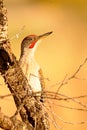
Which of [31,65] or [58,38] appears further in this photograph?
[58,38]

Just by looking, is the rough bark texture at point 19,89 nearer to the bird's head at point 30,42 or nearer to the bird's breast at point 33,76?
the bird's breast at point 33,76

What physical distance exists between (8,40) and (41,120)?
0.96m

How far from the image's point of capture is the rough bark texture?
8438 millimetres

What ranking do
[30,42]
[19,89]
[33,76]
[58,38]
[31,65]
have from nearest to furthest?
[19,89]
[33,76]
[31,65]
[30,42]
[58,38]

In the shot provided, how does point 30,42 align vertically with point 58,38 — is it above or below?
above

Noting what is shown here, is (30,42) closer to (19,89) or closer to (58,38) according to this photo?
(19,89)

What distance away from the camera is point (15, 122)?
27.1 ft

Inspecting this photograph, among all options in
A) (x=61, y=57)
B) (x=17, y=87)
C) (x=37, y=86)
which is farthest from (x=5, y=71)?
(x=61, y=57)

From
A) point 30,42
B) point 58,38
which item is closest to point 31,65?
point 30,42

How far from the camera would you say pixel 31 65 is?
10.4m

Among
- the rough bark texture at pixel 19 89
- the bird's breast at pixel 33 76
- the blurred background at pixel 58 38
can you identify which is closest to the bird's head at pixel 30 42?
the bird's breast at pixel 33 76

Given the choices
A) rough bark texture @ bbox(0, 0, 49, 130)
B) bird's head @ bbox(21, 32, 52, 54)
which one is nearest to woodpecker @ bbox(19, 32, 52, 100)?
bird's head @ bbox(21, 32, 52, 54)

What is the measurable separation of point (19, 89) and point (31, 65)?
69.8 inches

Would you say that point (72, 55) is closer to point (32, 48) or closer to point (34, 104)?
point (32, 48)
